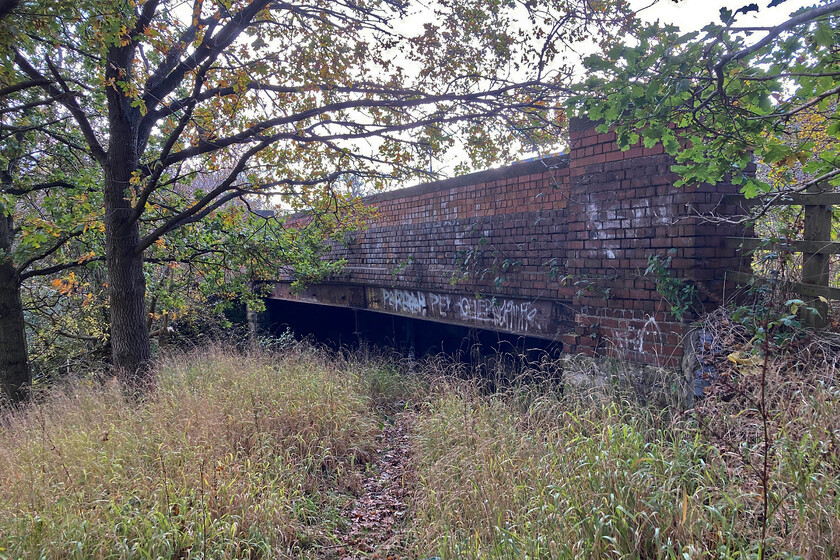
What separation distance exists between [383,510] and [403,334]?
6248 millimetres

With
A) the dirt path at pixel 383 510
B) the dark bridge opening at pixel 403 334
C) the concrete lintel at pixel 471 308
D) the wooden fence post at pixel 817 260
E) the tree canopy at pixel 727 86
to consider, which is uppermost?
the tree canopy at pixel 727 86

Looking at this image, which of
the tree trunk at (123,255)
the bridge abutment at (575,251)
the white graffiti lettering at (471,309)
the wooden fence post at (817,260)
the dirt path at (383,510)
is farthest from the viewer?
the tree trunk at (123,255)

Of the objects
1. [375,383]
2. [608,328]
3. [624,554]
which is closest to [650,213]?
[608,328]

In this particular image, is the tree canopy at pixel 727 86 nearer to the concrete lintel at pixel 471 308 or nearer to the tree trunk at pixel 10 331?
the concrete lintel at pixel 471 308

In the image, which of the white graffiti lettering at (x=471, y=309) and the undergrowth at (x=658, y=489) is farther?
the white graffiti lettering at (x=471, y=309)

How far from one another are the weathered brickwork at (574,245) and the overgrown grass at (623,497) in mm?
975

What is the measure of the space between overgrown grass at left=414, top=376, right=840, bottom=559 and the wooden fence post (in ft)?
2.78

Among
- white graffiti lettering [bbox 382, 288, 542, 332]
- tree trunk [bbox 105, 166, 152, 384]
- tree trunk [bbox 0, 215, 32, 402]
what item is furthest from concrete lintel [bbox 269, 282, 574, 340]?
tree trunk [bbox 0, 215, 32, 402]

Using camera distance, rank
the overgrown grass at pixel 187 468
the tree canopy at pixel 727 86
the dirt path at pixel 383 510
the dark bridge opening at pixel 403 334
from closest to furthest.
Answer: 1. the tree canopy at pixel 727 86
2. the overgrown grass at pixel 187 468
3. the dirt path at pixel 383 510
4. the dark bridge opening at pixel 403 334

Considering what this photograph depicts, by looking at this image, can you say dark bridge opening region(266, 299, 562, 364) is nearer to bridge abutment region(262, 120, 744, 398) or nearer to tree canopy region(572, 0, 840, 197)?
bridge abutment region(262, 120, 744, 398)

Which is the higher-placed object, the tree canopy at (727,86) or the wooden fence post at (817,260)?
the tree canopy at (727,86)

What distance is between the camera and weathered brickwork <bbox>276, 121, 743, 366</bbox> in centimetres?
387

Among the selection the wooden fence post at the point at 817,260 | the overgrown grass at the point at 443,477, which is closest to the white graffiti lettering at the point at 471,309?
the overgrown grass at the point at 443,477

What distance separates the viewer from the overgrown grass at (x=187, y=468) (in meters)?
2.89
